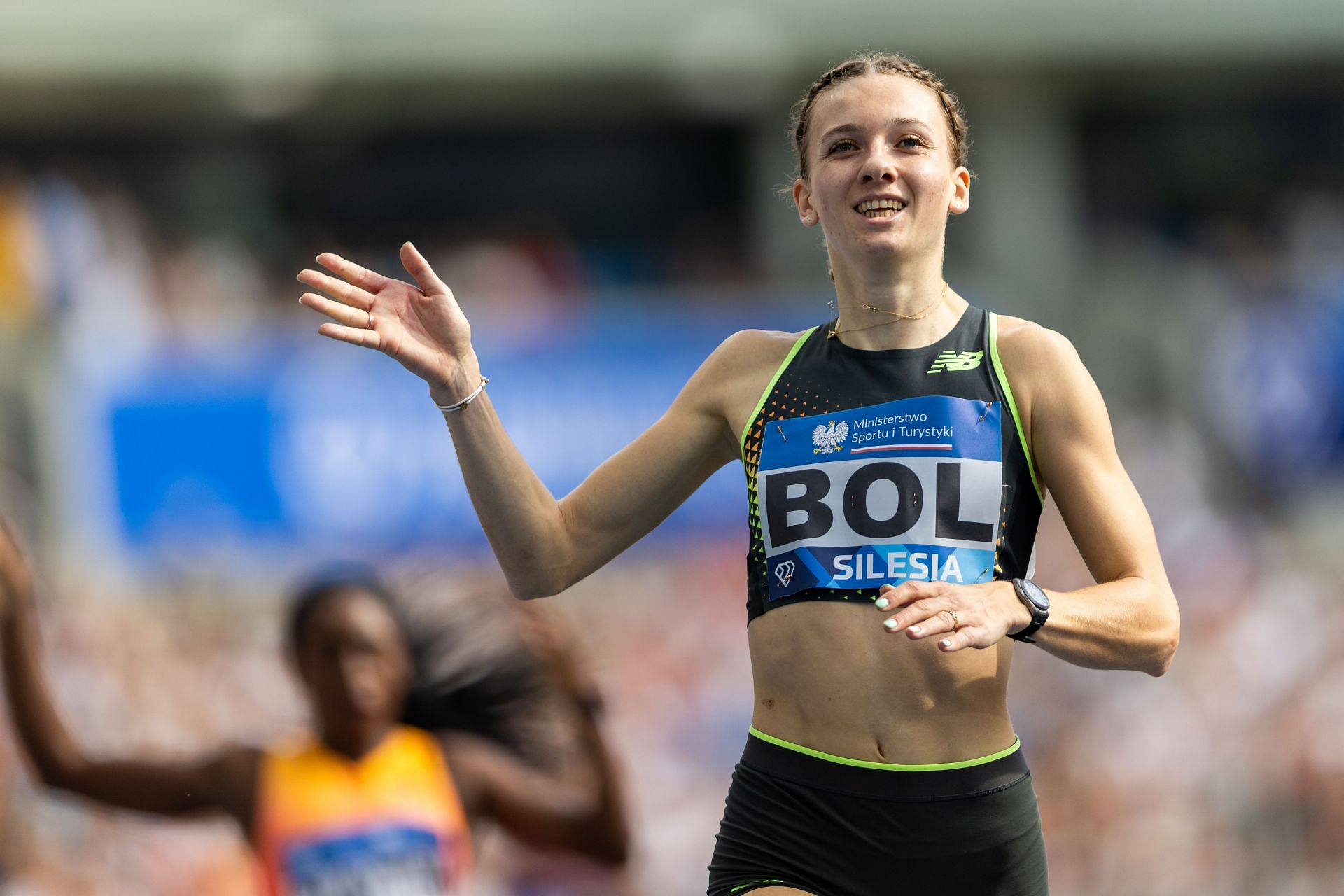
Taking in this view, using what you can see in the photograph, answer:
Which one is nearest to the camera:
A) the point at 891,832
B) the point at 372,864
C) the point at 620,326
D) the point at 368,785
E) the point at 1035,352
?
the point at 891,832

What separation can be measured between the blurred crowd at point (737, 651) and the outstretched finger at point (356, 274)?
5.52 meters

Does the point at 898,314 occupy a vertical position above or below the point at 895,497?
above

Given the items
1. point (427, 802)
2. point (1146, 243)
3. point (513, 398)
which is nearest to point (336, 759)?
point (427, 802)

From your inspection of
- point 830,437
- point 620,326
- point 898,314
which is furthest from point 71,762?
point 620,326

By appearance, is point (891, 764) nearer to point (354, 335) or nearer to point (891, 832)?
point (891, 832)

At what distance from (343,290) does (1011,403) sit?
53.3 inches

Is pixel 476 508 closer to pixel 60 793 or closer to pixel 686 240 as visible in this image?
pixel 60 793

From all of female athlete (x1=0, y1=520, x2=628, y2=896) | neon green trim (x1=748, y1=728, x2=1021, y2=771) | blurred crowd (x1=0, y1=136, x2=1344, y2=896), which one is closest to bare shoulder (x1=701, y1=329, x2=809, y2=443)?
neon green trim (x1=748, y1=728, x2=1021, y2=771)

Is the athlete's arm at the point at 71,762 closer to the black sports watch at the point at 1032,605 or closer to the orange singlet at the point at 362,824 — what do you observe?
the orange singlet at the point at 362,824

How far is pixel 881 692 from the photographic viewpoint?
10.2ft

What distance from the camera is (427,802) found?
643 cm

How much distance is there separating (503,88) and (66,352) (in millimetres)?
5305

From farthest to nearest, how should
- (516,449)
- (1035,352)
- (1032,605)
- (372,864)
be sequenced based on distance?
(372,864), (516,449), (1035,352), (1032,605)

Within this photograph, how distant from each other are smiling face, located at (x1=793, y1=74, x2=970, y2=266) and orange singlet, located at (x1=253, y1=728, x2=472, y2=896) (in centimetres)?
382
